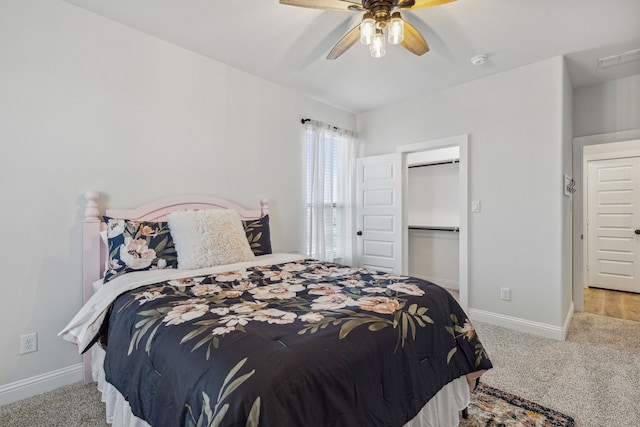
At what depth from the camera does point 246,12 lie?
221 cm

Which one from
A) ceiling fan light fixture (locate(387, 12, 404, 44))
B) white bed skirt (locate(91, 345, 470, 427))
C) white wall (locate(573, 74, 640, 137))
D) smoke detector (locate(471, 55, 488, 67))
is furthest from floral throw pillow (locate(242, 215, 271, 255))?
white wall (locate(573, 74, 640, 137))

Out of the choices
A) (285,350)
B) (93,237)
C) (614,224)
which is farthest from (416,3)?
(614,224)

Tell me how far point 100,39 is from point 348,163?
292cm

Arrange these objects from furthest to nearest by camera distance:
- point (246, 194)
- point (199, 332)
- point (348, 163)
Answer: point (348, 163) → point (246, 194) → point (199, 332)

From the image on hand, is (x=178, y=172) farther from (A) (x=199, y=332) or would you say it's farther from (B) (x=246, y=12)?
(A) (x=199, y=332)

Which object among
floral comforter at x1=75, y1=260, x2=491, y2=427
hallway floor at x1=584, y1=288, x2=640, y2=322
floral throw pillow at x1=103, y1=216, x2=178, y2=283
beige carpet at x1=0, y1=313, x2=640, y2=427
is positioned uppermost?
floral throw pillow at x1=103, y1=216, x2=178, y2=283

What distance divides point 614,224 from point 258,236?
17.2ft

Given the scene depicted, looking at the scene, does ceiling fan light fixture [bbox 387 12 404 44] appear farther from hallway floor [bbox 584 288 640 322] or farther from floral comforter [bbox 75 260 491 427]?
hallway floor [bbox 584 288 640 322]

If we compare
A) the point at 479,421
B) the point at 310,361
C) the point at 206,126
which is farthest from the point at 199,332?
the point at 206,126

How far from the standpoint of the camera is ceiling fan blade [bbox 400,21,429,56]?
79.5 inches

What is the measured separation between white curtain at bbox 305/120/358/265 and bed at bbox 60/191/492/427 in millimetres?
1551

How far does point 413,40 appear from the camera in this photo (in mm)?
2139

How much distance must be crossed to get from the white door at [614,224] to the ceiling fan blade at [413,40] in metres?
4.25

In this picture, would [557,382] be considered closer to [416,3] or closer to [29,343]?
[416,3]
